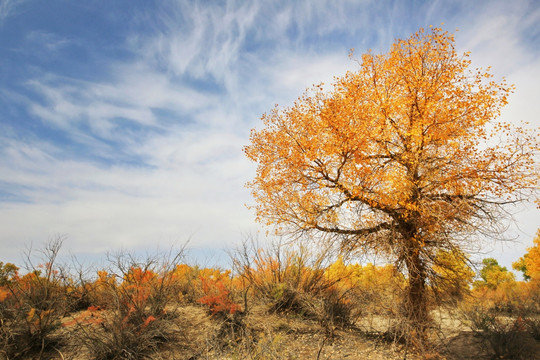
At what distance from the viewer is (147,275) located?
9.02m

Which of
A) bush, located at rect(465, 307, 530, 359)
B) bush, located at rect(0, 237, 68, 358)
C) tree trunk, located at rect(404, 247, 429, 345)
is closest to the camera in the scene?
bush, located at rect(0, 237, 68, 358)

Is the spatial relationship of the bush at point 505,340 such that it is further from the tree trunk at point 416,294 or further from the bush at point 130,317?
the bush at point 130,317

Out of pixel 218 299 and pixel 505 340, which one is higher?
pixel 218 299

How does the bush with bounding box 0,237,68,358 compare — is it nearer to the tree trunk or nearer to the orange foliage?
the orange foliage

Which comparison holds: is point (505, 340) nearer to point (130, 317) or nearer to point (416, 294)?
point (416, 294)

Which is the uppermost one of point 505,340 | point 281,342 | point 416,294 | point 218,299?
point 416,294

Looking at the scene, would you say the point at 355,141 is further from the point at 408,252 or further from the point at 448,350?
the point at 448,350

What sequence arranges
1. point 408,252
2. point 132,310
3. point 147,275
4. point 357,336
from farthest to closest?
point 408,252 → point 357,336 → point 147,275 → point 132,310

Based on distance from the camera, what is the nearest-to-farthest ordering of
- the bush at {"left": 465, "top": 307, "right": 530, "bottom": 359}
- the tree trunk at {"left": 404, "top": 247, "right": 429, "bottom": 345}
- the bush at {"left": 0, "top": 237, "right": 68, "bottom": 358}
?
the bush at {"left": 0, "top": 237, "right": 68, "bottom": 358} < the bush at {"left": 465, "top": 307, "right": 530, "bottom": 359} < the tree trunk at {"left": 404, "top": 247, "right": 429, "bottom": 345}

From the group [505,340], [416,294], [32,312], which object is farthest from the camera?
[416,294]

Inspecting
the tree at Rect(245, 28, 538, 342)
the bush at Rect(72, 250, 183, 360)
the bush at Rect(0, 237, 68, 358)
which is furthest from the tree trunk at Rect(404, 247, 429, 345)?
the bush at Rect(0, 237, 68, 358)

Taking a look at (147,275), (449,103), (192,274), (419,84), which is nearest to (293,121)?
(419,84)

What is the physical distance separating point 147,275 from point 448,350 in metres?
8.69

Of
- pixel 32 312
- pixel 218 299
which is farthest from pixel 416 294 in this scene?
pixel 32 312
